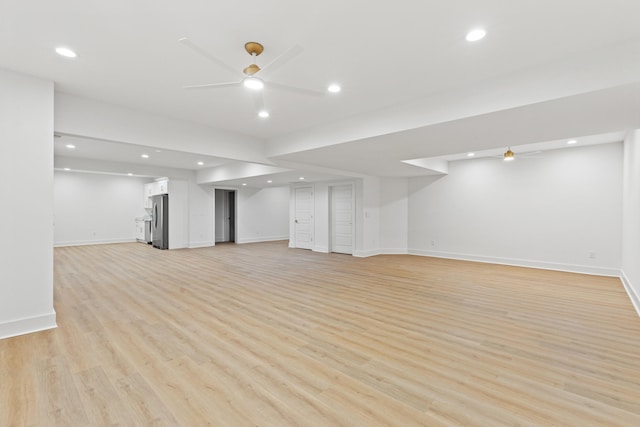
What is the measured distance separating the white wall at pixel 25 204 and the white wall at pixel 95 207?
8.88 metres

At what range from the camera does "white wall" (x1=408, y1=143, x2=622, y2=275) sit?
587 centimetres

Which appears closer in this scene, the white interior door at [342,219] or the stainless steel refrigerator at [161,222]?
the white interior door at [342,219]

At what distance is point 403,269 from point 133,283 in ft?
17.6

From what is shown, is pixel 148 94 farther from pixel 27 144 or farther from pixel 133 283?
pixel 133 283

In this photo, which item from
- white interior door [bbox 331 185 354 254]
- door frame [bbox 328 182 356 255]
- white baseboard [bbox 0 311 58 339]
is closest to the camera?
white baseboard [bbox 0 311 58 339]

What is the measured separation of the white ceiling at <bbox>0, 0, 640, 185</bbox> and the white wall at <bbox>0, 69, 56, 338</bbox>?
31cm

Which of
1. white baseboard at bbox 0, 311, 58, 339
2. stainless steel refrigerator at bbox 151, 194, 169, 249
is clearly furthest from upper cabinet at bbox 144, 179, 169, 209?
white baseboard at bbox 0, 311, 58, 339

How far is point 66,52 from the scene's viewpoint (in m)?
2.62

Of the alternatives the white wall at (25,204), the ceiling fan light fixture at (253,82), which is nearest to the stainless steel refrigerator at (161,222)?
the white wall at (25,204)

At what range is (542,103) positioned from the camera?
9.35 feet

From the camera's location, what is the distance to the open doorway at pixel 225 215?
12.2 meters

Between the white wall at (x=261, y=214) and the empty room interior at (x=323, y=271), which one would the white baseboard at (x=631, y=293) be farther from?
the white wall at (x=261, y=214)

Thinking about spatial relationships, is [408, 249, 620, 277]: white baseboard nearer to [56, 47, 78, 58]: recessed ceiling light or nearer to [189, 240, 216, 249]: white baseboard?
[189, 240, 216, 249]: white baseboard

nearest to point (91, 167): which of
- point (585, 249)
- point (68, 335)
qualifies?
point (68, 335)
